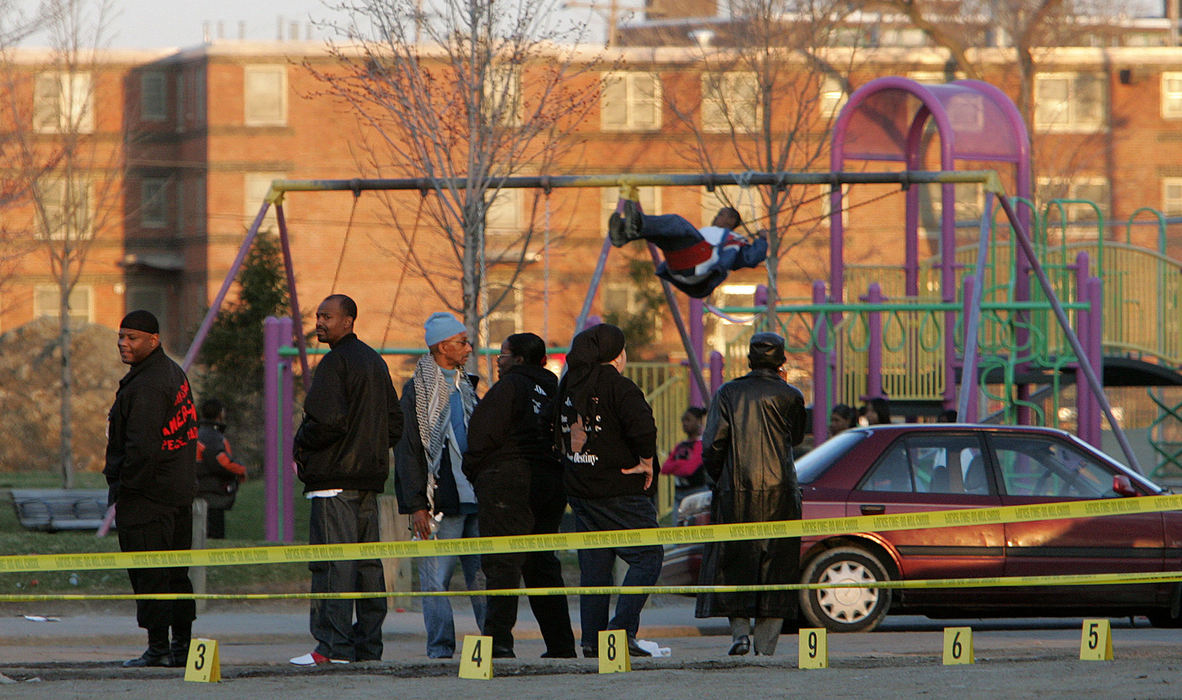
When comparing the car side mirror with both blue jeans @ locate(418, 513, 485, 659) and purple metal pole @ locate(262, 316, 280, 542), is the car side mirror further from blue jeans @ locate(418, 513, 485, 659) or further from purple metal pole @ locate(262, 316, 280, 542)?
purple metal pole @ locate(262, 316, 280, 542)

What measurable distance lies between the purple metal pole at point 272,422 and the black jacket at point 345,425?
799cm

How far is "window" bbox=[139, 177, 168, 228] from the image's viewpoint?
159 feet

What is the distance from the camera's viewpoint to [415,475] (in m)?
8.71

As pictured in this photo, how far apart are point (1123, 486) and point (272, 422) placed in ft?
29.3

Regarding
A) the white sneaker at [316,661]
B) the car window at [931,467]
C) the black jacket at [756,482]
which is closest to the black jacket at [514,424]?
the black jacket at [756,482]

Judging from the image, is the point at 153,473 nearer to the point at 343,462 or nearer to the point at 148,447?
the point at 148,447

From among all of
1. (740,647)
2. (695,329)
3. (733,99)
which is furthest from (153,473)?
(733,99)

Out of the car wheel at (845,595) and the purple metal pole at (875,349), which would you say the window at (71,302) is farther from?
the car wheel at (845,595)

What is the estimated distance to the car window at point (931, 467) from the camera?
35.6 ft

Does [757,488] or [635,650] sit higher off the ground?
[757,488]

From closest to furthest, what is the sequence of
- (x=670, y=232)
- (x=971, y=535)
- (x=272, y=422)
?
(x=971, y=535), (x=670, y=232), (x=272, y=422)

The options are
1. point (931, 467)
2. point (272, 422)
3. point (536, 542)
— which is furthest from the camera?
point (272, 422)

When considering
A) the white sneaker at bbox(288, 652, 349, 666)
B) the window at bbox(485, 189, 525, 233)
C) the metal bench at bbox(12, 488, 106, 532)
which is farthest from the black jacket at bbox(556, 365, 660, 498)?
the window at bbox(485, 189, 525, 233)

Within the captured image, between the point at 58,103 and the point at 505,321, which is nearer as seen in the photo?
the point at 58,103
